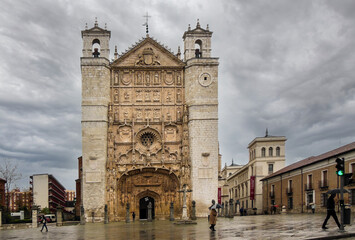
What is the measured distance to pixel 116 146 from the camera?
142ft

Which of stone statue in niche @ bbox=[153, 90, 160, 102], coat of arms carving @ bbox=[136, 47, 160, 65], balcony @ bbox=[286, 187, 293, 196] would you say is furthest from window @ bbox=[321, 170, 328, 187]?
coat of arms carving @ bbox=[136, 47, 160, 65]

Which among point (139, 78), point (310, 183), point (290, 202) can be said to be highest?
point (139, 78)

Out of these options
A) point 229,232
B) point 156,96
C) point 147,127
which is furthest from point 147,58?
point 229,232

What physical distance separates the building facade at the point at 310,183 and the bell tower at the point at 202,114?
929 cm

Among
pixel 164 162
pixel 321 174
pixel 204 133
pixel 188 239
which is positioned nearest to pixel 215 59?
pixel 204 133

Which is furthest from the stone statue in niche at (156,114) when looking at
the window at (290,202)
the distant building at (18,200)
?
the distant building at (18,200)

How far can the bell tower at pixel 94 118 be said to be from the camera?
41750mm

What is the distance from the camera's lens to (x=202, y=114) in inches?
1718

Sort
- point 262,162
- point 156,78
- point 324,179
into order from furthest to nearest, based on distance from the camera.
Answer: point 262,162, point 156,78, point 324,179

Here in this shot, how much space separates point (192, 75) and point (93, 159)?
13.1 m

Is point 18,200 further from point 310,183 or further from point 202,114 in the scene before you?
point 310,183

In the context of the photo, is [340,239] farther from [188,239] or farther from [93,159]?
[93,159]

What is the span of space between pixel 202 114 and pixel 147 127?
5711 millimetres

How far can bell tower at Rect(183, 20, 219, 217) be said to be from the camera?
42.5 m
